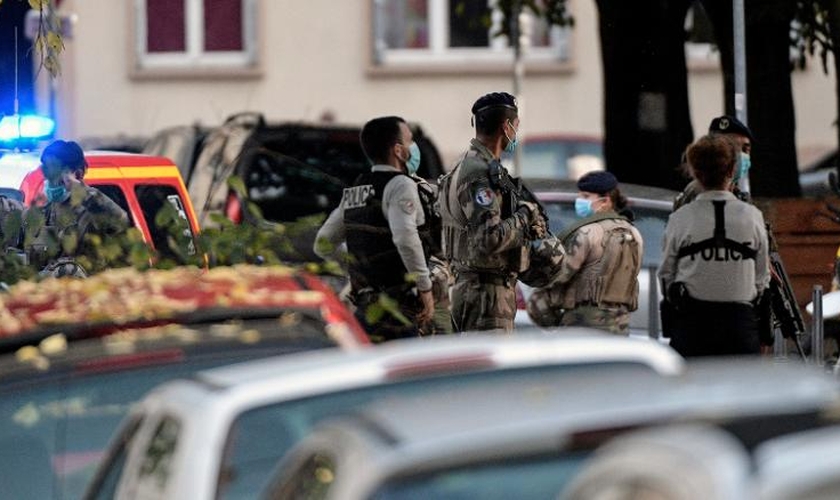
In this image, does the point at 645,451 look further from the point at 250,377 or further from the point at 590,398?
the point at 250,377

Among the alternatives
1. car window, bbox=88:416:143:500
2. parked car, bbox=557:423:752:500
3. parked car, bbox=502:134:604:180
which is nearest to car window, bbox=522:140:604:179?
parked car, bbox=502:134:604:180

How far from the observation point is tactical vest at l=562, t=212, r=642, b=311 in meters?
9.90

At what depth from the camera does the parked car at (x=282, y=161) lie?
51.8 ft

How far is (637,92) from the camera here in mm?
16438

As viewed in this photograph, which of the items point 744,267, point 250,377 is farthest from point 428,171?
point 250,377

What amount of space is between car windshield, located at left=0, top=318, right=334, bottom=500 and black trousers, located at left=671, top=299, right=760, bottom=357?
360cm

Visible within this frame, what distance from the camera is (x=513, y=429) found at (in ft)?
10.7

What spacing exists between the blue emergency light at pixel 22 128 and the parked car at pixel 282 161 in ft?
11.4

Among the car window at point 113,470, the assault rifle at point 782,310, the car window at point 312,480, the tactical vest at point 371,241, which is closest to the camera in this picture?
the car window at point 312,480

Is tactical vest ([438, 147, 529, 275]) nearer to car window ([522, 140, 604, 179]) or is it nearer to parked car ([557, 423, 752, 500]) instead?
parked car ([557, 423, 752, 500])

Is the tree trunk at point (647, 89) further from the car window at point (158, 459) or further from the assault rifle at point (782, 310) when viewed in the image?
the car window at point (158, 459)

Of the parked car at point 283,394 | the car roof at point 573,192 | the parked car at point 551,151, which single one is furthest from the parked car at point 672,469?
the parked car at point 551,151

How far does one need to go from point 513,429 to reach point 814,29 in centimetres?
1497

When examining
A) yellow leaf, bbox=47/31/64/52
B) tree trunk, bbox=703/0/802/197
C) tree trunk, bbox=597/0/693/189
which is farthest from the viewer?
tree trunk, bbox=703/0/802/197
